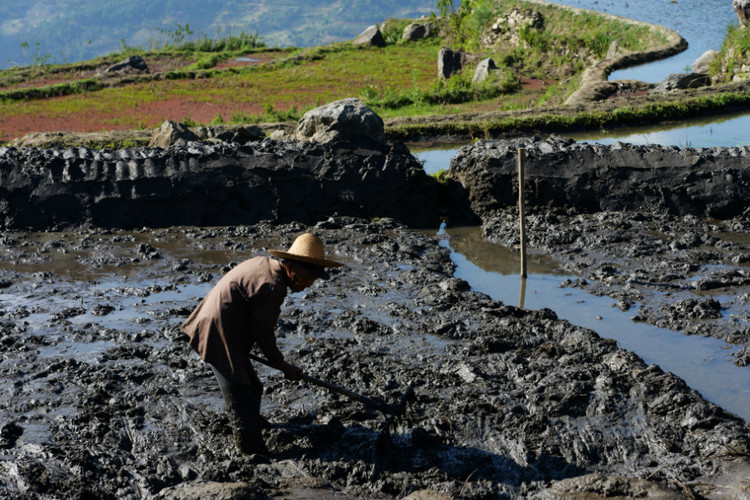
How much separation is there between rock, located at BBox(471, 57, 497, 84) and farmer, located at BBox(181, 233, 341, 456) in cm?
2003

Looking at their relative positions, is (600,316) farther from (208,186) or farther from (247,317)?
(208,186)

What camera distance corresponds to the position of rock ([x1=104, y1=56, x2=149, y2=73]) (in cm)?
2956

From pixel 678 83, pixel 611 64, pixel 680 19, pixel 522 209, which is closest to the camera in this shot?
Answer: pixel 522 209

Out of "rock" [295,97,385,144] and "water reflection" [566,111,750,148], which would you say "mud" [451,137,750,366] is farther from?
"water reflection" [566,111,750,148]

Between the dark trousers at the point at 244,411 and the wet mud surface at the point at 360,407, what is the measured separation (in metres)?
0.14

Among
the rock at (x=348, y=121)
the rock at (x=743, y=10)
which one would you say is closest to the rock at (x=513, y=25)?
the rock at (x=743, y=10)

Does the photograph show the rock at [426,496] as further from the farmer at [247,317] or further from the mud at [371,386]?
the farmer at [247,317]

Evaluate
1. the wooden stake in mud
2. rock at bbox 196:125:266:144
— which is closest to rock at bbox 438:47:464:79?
rock at bbox 196:125:266:144

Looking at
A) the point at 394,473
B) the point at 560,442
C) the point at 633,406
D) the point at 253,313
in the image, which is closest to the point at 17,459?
the point at 253,313

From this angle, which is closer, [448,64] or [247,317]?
[247,317]

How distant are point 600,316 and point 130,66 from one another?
26044 mm

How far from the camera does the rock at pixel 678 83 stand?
19984mm

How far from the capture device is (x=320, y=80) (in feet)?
87.7

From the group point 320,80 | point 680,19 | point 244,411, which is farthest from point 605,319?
point 680,19
